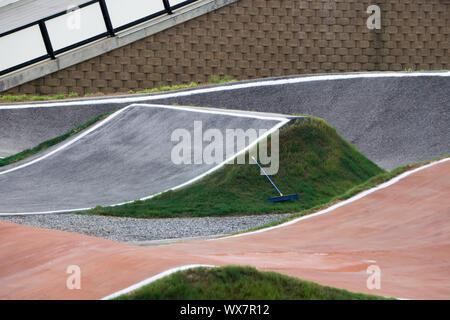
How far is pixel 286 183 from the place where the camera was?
15.4 metres

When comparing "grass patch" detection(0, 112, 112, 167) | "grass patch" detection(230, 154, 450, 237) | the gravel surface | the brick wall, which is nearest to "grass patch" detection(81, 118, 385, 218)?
the gravel surface

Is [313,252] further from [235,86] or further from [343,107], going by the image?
[235,86]

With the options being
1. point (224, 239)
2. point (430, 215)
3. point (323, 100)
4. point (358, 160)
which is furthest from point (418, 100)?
point (224, 239)

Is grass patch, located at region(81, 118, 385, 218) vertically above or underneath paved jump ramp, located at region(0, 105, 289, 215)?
underneath

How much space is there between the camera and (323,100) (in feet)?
71.3

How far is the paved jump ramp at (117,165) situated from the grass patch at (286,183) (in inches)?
21.8

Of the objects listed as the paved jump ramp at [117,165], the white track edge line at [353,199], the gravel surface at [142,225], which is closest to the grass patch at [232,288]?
the white track edge line at [353,199]

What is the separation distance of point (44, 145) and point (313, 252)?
45.8 ft

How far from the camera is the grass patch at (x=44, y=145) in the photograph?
66.8 feet

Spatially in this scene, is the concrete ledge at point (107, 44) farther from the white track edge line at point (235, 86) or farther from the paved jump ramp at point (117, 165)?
the paved jump ramp at point (117, 165)

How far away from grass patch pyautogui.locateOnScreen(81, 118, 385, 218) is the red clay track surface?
8.20 feet

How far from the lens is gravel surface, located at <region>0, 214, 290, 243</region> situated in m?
11.8

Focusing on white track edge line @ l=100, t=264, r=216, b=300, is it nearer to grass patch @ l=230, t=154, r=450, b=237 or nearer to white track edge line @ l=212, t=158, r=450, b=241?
white track edge line @ l=212, t=158, r=450, b=241
